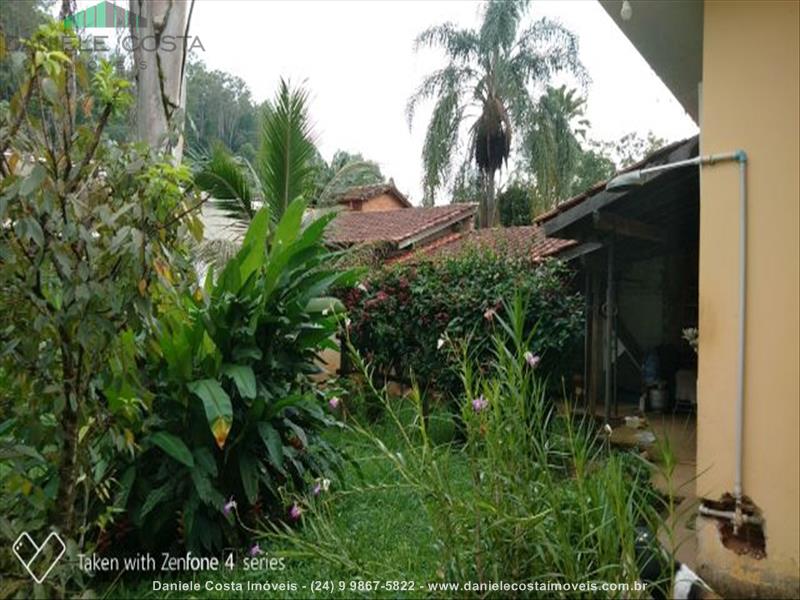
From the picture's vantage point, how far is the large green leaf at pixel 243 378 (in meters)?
3.82

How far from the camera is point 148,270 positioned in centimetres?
264

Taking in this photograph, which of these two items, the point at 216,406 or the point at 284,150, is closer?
the point at 216,406

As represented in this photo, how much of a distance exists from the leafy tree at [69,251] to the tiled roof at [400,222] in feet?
39.4

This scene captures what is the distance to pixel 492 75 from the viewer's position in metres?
21.5

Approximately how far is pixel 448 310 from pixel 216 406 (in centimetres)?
529

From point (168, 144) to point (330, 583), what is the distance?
8.30 ft

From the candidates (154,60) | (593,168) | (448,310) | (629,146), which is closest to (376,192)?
(593,168)

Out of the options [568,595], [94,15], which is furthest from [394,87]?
[568,595]

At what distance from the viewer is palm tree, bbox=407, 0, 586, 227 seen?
21375 millimetres

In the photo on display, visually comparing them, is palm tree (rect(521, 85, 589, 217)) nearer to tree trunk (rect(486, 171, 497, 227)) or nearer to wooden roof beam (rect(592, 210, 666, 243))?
tree trunk (rect(486, 171, 497, 227))

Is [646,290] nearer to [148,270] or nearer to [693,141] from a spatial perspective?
[693,141]

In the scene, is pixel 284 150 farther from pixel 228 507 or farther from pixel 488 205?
pixel 488 205

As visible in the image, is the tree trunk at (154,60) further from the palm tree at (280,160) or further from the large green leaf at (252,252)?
the palm tree at (280,160)

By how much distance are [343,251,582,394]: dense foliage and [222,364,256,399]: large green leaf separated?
3.41 meters
